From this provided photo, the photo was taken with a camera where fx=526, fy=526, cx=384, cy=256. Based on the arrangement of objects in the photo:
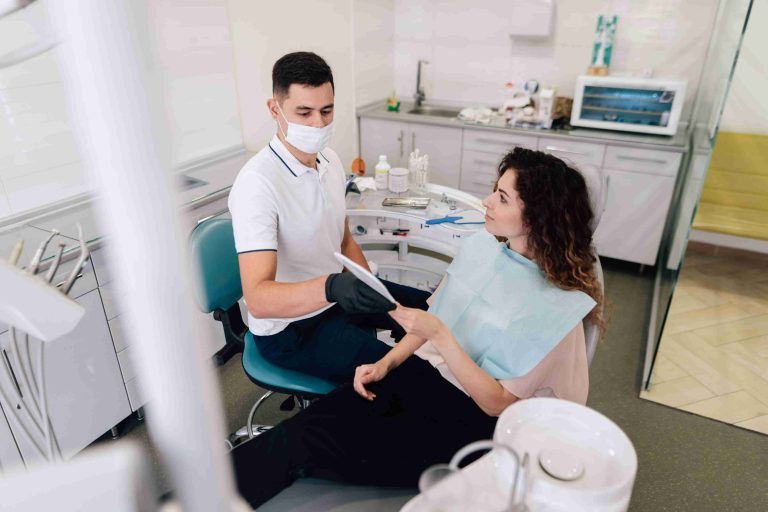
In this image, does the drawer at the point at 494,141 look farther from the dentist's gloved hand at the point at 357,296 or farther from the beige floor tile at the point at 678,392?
the dentist's gloved hand at the point at 357,296

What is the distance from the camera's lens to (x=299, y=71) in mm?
1627

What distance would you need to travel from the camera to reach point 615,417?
7.69ft

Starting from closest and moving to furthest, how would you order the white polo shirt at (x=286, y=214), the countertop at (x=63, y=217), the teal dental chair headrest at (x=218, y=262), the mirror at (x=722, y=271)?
the white polo shirt at (x=286, y=214) → the teal dental chair headrest at (x=218, y=262) → the countertop at (x=63, y=217) → the mirror at (x=722, y=271)

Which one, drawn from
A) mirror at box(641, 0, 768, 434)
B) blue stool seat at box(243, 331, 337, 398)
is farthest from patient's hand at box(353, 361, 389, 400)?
mirror at box(641, 0, 768, 434)

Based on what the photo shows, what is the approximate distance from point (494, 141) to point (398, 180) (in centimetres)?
140

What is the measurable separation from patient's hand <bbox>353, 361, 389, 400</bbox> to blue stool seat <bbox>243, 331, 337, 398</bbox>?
→ 0.40 ft

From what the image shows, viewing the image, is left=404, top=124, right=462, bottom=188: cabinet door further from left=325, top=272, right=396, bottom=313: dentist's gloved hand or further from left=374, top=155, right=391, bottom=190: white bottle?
left=325, top=272, right=396, bottom=313: dentist's gloved hand

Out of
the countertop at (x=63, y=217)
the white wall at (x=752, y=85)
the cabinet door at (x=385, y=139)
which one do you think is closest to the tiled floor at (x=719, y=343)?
the white wall at (x=752, y=85)

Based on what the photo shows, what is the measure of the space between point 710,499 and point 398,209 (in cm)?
164

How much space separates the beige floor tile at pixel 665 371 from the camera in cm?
259

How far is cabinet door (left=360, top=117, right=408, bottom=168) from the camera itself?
3.96 metres

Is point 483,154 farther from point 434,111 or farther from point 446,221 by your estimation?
point 446,221

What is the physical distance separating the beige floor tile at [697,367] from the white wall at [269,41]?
254cm

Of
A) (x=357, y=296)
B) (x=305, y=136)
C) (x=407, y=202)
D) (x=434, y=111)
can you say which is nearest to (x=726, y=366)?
(x=407, y=202)
